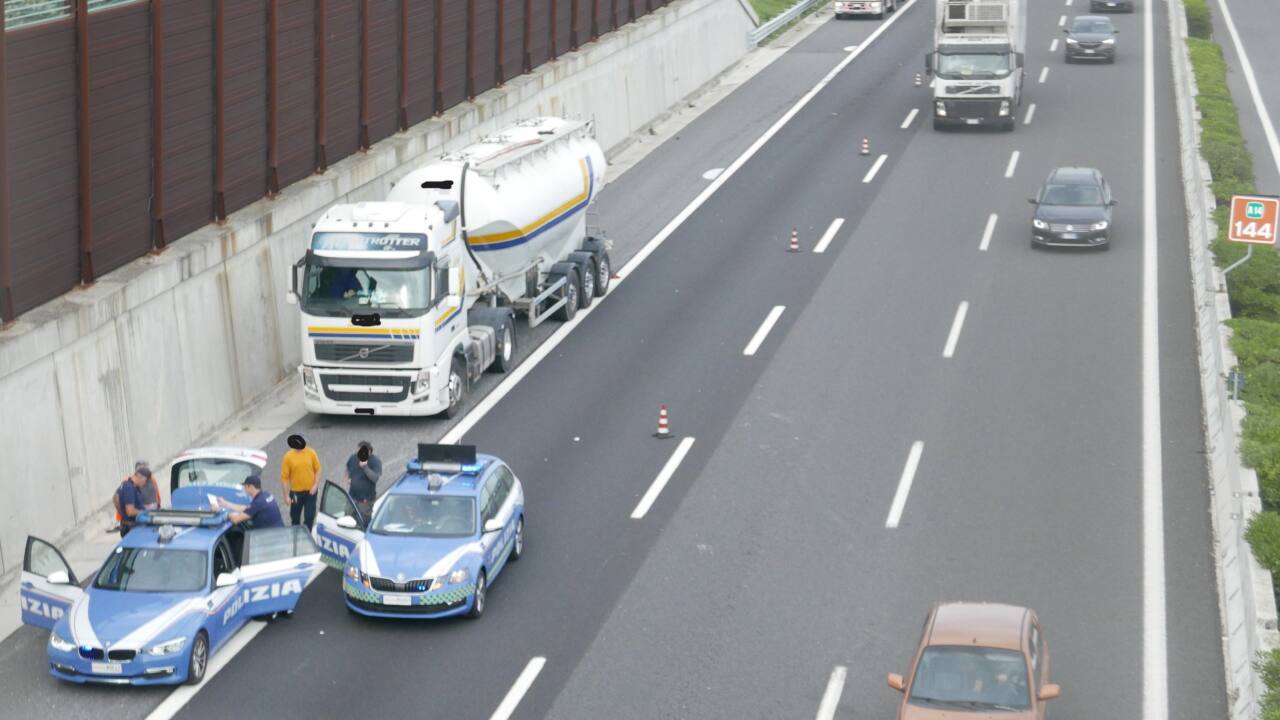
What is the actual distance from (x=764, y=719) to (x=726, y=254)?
22.0 meters

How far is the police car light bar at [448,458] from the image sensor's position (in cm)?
2336

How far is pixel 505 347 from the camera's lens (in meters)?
32.7

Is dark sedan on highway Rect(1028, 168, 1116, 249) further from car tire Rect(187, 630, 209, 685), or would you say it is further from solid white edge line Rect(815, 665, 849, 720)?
car tire Rect(187, 630, 209, 685)

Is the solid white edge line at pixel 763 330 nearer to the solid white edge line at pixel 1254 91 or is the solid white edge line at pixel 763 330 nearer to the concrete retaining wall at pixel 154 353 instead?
the concrete retaining wall at pixel 154 353

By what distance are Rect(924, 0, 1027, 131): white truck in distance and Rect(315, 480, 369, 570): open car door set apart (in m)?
33.2

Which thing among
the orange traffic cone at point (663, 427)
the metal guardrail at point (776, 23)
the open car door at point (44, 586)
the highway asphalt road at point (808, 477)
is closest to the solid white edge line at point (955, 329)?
the highway asphalt road at point (808, 477)

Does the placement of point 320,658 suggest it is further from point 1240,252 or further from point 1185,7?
point 1185,7

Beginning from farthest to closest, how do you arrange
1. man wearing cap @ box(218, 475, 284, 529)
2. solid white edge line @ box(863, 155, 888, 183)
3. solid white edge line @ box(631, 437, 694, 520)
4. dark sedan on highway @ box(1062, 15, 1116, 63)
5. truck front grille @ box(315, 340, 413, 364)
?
dark sedan on highway @ box(1062, 15, 1116, 63) → solid white edge line @ box(863, 155, 888, 183) → truck front grille @ box(315, 340, 413, 364) → solid white edge line @ box(631, 437, 694, 520) → man wearing cap @ box(218, 475, 284, 529)

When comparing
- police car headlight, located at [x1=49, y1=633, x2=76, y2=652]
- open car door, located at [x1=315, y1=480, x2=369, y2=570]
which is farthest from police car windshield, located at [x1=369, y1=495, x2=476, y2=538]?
police car headlight, located at [x1=49, y1=633, x2=76, y2=652]

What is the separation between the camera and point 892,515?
25.2 meters

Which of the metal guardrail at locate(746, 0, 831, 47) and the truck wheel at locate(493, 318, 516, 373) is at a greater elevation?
the metal guardrail at locate(746, 0, 831, 47)

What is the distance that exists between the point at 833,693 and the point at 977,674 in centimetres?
244

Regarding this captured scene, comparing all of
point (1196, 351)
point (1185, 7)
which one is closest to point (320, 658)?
point (1196, 351)

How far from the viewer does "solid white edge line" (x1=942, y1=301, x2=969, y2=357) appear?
32844 millimetres
